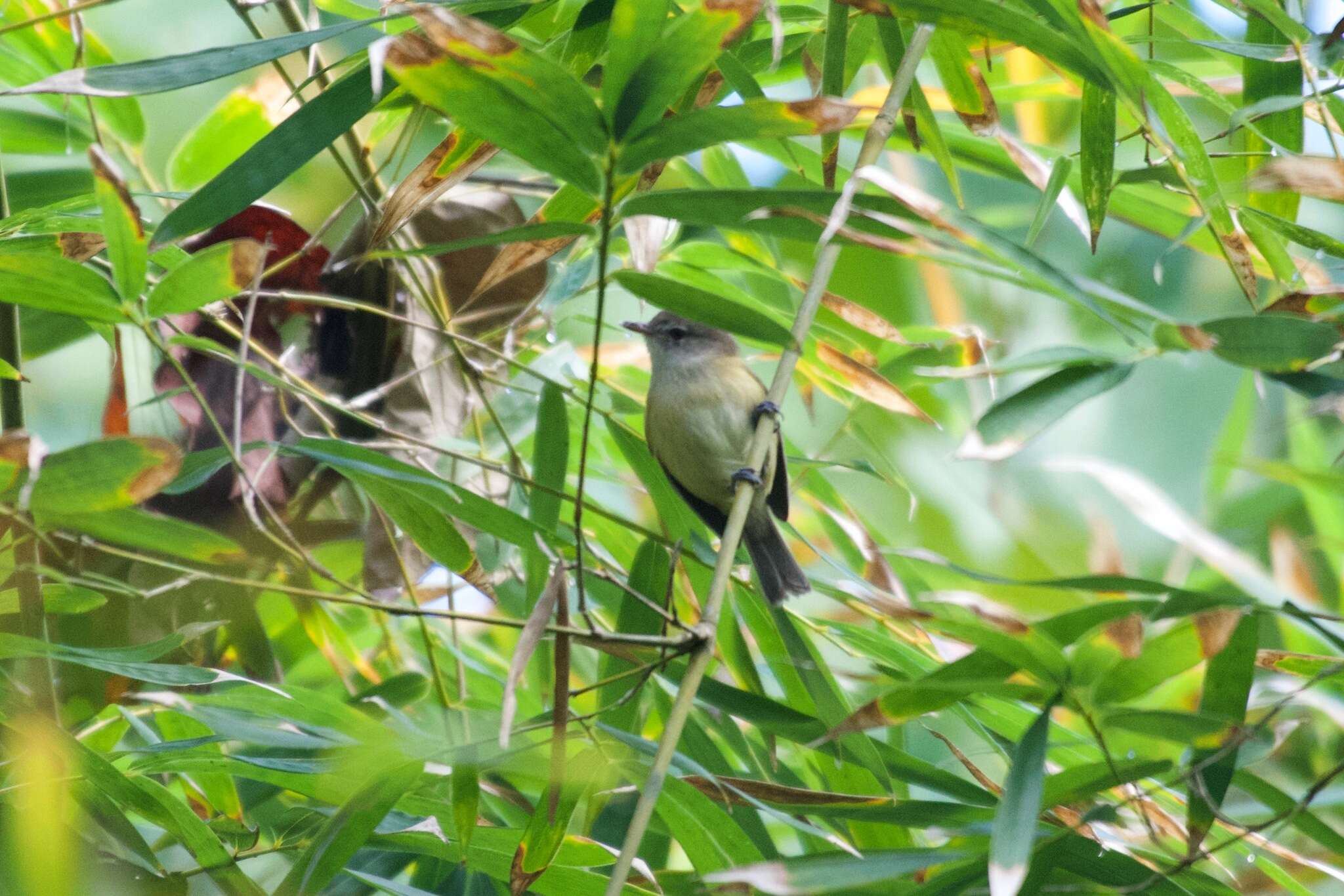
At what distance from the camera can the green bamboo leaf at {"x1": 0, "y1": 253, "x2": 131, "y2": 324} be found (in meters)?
1.04

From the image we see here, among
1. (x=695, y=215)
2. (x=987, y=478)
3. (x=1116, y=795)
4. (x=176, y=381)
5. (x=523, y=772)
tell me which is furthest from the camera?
(x=987, y=478)

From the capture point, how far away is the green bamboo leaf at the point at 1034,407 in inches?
45.8

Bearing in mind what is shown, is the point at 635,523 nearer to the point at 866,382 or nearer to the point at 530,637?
the point at 866,382

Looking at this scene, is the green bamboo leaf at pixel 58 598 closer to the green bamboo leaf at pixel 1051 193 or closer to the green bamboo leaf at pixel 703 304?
the green bamboo leaf at pixel 703 304

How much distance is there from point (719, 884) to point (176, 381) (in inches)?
52.7

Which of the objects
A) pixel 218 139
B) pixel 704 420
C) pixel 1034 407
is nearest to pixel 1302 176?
pixel 1034 407

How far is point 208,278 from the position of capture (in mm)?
1058

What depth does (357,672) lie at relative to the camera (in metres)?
2.17

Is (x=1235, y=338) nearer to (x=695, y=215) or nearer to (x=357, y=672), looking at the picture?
(x=695, y=215)

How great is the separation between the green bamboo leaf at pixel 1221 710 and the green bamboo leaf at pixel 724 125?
2.05 ft

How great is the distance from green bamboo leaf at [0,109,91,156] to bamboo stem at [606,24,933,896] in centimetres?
139

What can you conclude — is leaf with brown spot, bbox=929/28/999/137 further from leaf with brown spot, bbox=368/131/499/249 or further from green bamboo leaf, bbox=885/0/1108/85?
leaf with brown spot, bbox=368/131/499/249

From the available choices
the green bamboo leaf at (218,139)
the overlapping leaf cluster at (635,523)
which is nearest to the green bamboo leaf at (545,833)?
the overlapping leaf cluster at (635,523)

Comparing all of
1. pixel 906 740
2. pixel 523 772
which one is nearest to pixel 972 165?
pixel 906 740
